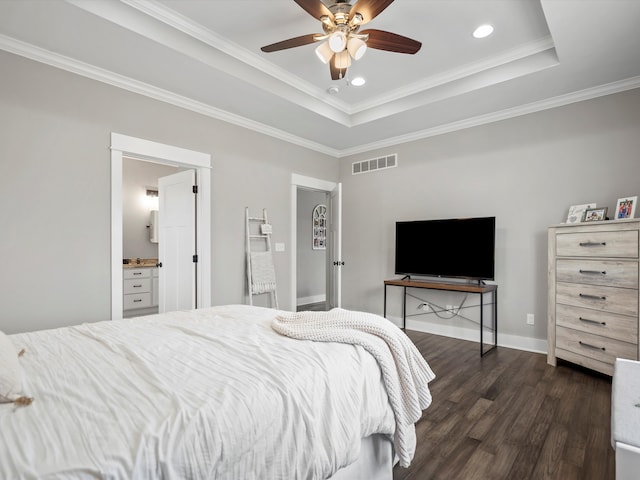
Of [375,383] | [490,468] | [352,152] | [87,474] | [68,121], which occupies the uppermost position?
[352,152]

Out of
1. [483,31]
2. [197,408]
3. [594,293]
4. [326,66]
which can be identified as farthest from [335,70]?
[594,293]

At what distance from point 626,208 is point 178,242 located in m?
4.39

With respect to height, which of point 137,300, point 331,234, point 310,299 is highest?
point 331,234

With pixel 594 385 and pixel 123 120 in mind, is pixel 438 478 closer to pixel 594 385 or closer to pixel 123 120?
pixel 594 385

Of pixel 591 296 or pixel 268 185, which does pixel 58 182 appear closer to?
pixel 268 185

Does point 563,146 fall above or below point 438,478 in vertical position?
above

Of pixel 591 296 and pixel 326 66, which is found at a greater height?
pixel 326 66

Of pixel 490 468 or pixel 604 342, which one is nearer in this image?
pixel 490 468

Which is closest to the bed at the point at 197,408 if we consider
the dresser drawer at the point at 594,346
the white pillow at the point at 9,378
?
the white pillow at the point at 9,378

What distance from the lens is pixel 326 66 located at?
10.8 ft

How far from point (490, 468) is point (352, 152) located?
4.37 metres

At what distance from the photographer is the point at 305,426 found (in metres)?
1.11

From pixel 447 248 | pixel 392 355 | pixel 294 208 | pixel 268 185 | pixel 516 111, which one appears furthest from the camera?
pixel 294 208

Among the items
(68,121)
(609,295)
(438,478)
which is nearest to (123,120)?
(68,121)
